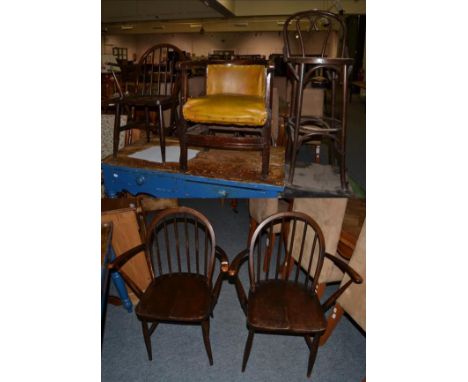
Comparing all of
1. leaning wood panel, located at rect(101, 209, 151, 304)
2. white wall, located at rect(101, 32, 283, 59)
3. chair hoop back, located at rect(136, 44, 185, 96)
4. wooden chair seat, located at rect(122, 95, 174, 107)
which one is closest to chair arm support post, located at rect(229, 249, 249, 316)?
leaning wood panel, located at rect(101, 209, 151, 304)

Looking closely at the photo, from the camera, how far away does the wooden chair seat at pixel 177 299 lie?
65.0 inches

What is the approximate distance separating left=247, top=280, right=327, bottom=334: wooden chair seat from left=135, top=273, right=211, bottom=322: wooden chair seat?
25 centimetres

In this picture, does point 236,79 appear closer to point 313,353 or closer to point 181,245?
point 181,245

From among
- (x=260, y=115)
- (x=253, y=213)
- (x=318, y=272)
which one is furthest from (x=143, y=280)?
(x=260, y=115)

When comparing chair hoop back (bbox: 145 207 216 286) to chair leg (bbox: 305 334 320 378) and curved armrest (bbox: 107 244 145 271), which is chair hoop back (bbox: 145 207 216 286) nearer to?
curved armrest (bbox: 107 244 145 271)

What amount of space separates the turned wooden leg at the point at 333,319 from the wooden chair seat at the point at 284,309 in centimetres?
12

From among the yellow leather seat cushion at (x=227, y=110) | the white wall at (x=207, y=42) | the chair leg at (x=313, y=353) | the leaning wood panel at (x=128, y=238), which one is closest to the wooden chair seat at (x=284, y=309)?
the chair leg at (x=313, y=353)

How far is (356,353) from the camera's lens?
6.25ft

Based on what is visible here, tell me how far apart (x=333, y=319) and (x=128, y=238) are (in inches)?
A: 48.9

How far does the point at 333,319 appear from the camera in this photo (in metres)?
1.86
